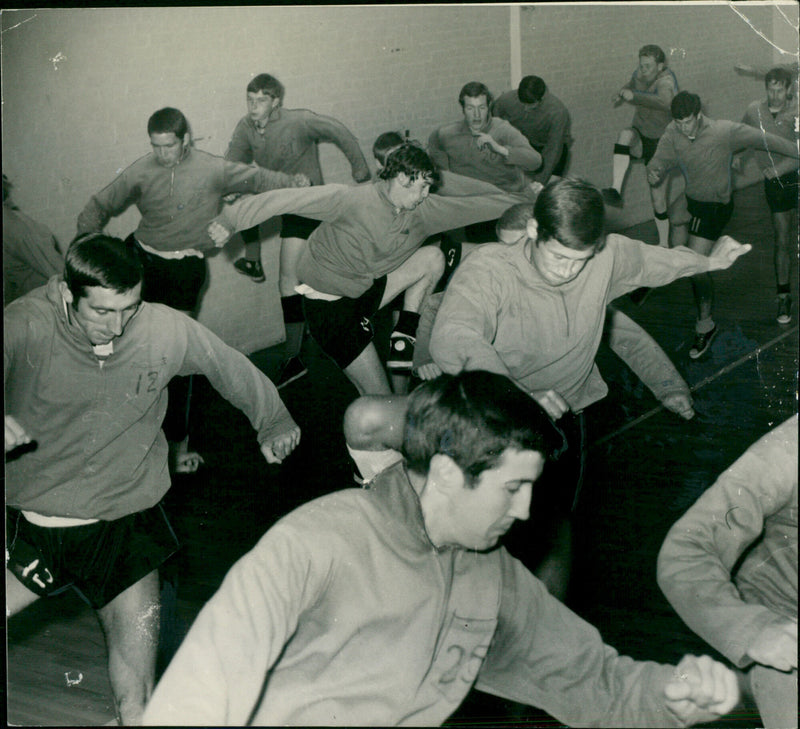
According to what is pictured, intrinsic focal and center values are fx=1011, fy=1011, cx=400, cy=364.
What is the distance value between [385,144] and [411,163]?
0.10 m

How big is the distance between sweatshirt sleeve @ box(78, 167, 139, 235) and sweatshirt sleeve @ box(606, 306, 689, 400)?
1481mm

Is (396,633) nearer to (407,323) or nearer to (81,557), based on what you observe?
(81,557)

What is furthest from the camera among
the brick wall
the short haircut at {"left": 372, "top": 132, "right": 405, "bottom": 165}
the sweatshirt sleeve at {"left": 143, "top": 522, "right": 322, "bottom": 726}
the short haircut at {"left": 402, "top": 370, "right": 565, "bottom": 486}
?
the short haircut at {"left": 372, "top": 132, "right": 405, "bottom": 165}

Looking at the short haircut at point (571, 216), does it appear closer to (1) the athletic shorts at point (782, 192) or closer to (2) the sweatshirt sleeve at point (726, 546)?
(1) the athletic shorts at point (782, 192)

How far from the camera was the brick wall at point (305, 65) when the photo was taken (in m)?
2.81

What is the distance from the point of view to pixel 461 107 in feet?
10.5

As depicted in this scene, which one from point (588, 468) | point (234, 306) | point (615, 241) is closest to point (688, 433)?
point (588, 468)

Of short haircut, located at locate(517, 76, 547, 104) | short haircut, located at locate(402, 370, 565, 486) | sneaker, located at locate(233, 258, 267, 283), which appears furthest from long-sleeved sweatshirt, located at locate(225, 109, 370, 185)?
short haircut, located at locate(402, 370, 565, 486)

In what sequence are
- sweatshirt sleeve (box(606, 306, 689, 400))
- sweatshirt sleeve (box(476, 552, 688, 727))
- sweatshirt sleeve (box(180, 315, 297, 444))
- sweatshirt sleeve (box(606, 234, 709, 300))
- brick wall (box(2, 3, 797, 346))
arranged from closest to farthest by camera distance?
sweatshirt sleeve (box(476, 552, 688, 727))
brick wall (box(2, 3, 797, 346))
sweatshirt sleeve (box(180, 315, 297, 444))
sweatshirt sleeve (box(606, 234, 709, 300))
sweatshirt sleeve (box(606, 306, 689, 400))

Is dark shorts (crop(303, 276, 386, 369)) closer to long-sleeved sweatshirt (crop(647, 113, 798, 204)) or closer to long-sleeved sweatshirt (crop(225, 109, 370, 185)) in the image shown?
long-sleeved sweatshirt (crop(225, 109, 370, 185))

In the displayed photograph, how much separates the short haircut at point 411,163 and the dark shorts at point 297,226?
0.30 m

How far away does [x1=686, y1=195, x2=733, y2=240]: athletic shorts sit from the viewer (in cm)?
317

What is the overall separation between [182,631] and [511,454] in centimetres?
133

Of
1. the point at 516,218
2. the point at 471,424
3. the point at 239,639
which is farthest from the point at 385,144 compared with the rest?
the point at 239,639
